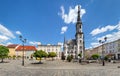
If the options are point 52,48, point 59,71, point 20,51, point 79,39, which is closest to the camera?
point 59,71

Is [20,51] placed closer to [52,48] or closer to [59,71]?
[52,48]

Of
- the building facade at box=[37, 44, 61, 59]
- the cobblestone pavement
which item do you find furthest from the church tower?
the cobblestone pavement

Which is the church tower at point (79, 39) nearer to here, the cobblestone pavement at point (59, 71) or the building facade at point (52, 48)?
the building facade at point (52, 48)

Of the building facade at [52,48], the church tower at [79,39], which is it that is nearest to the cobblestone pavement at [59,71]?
the church tower at [79,39]

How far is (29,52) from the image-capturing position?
124m

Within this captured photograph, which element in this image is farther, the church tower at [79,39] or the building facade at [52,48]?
the building facade at [52,48]

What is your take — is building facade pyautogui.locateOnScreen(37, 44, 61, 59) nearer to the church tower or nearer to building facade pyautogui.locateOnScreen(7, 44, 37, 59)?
building facade pyautogui.locateOnScreen(7, 44, 37, 59)

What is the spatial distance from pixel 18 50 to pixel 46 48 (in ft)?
69.5

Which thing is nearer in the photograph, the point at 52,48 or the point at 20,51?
the point at 20,51

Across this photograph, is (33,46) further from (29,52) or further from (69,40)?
(69,40)

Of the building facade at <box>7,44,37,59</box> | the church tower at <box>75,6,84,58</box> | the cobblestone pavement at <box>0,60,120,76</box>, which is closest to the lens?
the cobblestone pavement at <box>0,60,120,76</box>

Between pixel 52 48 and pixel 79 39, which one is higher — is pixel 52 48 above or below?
below

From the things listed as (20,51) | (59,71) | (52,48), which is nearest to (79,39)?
(52,48)

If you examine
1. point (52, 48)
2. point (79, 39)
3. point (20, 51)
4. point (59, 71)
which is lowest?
point (59, 71)
